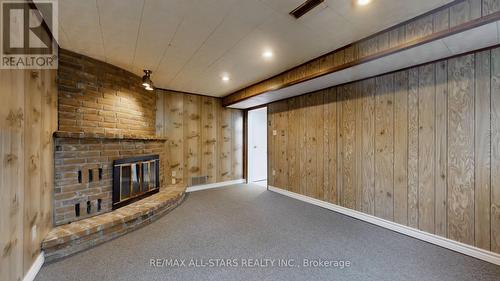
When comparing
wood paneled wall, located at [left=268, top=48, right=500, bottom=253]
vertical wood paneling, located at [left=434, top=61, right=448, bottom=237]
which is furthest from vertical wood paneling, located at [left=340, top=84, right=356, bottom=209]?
vertical wood paneling, located at [left=434, top=61, right=448, bottom=237]

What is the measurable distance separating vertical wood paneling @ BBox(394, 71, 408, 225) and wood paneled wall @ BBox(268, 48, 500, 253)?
0.03 feet

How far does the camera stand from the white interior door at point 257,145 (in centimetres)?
529

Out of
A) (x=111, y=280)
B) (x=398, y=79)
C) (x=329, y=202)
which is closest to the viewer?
(x=111, y=280)

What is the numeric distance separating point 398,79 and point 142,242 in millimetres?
3636

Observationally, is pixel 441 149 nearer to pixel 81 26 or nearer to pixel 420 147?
pixel 420 147

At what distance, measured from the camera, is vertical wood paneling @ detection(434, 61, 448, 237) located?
6.90 ft

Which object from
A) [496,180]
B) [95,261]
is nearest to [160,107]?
[95,261]

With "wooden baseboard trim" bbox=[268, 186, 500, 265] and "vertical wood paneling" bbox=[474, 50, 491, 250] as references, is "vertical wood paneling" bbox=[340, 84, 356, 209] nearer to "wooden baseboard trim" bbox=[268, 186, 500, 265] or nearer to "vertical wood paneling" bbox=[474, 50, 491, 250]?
"wooden baseboard trim" bbox=[268, 186, 500, 265]

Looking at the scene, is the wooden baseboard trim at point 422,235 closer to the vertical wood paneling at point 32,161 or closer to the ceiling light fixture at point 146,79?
the ceiling light fixture at point 146,79

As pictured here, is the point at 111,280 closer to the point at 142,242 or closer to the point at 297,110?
the point at 142,242

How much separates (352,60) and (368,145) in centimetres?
125

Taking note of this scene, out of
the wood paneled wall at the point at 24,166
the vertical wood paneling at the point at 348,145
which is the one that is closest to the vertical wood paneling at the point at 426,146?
the vertical wood paneling at the point at 348,145

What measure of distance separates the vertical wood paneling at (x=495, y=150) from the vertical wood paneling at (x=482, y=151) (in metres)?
0.02

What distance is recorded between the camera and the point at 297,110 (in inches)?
151
